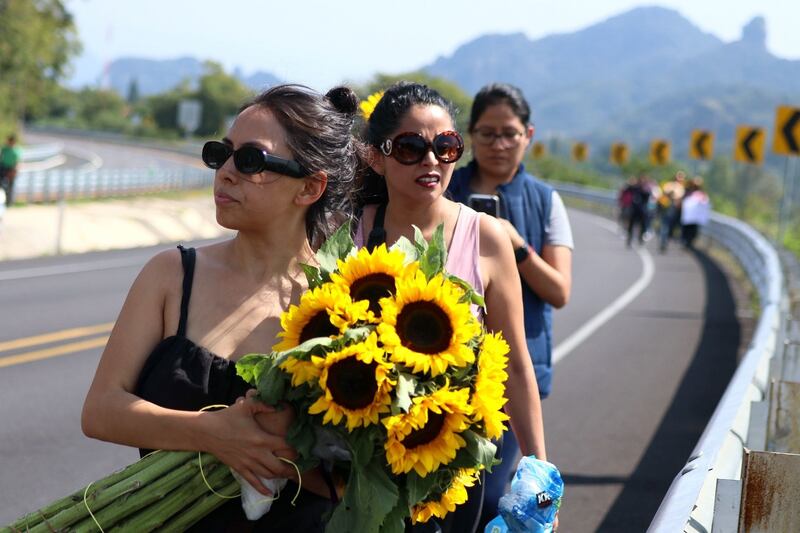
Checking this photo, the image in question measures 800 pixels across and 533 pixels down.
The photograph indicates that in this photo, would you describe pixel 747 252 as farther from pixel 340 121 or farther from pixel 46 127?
pixel 46 127

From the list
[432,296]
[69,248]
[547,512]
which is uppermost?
[432,296]

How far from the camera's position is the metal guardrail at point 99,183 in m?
31.8

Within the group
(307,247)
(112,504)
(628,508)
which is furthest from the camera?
(628,508)

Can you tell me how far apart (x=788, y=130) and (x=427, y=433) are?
22.0m

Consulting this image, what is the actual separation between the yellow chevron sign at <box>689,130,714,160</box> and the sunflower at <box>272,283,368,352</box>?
39.8 metres

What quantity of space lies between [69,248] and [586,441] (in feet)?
57.6

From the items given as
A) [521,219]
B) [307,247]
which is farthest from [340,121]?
[521,219]

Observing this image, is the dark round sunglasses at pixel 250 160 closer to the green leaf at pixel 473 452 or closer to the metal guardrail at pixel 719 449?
the green leaf at pixel 473 452

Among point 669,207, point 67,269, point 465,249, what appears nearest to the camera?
point 465,249

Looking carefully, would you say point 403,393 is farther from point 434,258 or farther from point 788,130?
point 788,130

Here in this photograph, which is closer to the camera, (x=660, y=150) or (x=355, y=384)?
(x=355, y=384)

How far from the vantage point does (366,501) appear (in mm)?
2744

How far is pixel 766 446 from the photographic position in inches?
Result: 217

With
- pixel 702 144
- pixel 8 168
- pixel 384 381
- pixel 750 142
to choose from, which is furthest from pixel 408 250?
pixel 702 144
